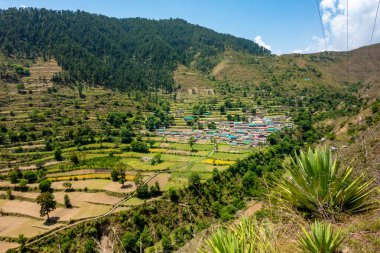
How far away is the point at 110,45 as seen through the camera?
442ft

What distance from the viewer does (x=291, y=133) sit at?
5784cm

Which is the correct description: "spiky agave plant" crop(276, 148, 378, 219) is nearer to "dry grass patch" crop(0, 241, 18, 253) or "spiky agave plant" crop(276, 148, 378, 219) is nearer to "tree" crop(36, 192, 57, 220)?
"dry grass patch" crop(0, 241, 18, 253)

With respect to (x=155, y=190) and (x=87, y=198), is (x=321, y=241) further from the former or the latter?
(x=87, y=198)

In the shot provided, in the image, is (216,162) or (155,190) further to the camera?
(216,162)

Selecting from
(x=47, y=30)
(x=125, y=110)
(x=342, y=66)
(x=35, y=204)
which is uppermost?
(x=47, y=30)

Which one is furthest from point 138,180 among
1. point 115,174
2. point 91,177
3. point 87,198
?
point 91,177

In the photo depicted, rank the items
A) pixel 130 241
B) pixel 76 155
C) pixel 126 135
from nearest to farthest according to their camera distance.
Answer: pixel 130 241, pixel 76 155, pixel 126 135

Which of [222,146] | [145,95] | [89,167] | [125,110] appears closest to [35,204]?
[89,167]

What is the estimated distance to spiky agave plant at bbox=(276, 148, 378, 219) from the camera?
517 cm

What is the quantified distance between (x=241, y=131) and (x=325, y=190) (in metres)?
57.0

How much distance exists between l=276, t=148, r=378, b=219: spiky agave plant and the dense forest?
8301 centimetres

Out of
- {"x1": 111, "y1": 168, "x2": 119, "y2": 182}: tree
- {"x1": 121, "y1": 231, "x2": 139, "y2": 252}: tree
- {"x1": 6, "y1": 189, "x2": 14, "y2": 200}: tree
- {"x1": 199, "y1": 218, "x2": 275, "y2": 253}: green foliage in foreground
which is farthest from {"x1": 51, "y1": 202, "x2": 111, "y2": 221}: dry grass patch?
{"x1": 199, "y1": 218, "x2": 275, "y2": 253}: green foliage in foreground

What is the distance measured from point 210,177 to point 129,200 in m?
10.8

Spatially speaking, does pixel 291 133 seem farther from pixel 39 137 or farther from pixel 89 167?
pixel 39 137
